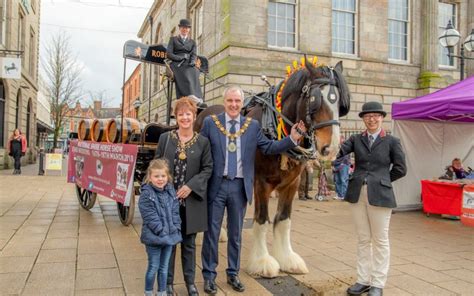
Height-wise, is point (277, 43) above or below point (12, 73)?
above

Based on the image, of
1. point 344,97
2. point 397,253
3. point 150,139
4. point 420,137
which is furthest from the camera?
point 420,137

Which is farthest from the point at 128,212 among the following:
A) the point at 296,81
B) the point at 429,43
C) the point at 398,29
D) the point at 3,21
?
the point at 3,21

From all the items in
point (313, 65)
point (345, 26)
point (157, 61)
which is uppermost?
point (345, 26)

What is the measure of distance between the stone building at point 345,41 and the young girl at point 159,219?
10.5 meters

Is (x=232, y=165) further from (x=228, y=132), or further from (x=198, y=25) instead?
(x=198, y=25)

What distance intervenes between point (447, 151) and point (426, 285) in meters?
6.56

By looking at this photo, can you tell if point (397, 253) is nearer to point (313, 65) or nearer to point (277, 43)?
point (313, 65)

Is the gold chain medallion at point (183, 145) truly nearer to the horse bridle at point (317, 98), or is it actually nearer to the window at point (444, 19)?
the horse bridle at point (317, 98)

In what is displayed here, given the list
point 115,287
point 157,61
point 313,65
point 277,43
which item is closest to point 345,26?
point 277,43

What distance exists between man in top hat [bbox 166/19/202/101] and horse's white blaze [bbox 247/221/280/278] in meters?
2.65

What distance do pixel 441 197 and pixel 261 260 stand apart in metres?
5.90

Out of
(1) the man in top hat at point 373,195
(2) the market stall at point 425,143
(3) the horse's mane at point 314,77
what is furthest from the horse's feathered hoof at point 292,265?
(2) the market stall at point 425,143

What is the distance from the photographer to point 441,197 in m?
8.35

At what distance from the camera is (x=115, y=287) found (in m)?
3.72
